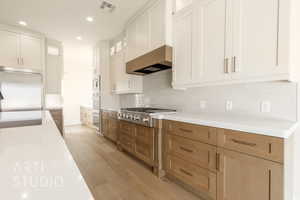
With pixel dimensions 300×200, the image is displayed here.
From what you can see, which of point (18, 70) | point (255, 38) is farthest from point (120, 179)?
point (18, 70)

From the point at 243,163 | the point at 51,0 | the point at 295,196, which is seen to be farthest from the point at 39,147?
the point at 51,0

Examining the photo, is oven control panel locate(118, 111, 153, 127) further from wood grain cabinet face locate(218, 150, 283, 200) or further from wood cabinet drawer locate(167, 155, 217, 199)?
wood grain cabinet face locate(218, 150, 283, 200)

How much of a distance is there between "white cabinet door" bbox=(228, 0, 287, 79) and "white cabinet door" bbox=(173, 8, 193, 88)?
0.55 meters

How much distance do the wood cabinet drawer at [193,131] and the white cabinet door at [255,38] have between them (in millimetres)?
631

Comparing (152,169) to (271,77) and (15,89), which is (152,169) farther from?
(15,89)

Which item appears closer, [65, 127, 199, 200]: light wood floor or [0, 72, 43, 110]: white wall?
[65, 127, 199, 200]: light wood floor

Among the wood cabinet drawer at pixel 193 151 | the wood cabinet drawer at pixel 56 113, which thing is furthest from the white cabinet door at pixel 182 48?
the wood cabinet drawer at pixel 56 113

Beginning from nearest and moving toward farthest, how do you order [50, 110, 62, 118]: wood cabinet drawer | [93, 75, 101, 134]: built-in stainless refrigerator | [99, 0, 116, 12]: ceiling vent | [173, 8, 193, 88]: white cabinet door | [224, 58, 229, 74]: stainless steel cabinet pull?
[224, 58, 229, 74]: stainless steel cabinet pull → [173, 8, 193, 88]: white cabinet door → [99, 0, 116, 12]: ceiling vent → [50, 110, 62, 118]: wood cabinet drawer → [93, 75, 101, 134]: built-in stainless refrigerator

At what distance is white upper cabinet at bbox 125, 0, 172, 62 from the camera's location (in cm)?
222

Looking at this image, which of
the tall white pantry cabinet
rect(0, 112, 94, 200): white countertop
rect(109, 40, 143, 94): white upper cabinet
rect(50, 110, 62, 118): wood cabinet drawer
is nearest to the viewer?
rect(0, 112, 94, 200): white countertop

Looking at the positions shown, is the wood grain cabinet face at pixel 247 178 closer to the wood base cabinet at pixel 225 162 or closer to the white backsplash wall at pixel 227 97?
the wood base cabinet at pixel 225 162

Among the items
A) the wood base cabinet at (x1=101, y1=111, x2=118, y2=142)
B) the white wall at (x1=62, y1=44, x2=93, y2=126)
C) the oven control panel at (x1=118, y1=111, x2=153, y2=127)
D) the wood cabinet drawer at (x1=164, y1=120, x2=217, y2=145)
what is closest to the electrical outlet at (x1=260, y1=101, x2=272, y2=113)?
the wood cabinet drawer at (x1=164, y1=120, x2=217, y2=145)

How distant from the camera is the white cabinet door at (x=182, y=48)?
2.00 metres

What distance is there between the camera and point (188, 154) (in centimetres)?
176
